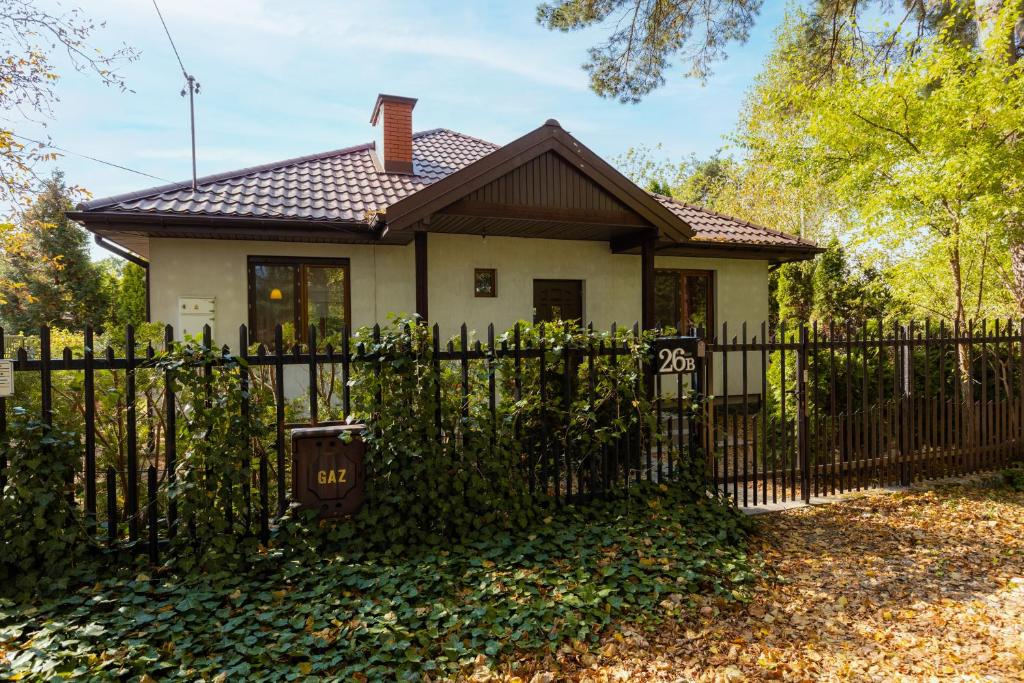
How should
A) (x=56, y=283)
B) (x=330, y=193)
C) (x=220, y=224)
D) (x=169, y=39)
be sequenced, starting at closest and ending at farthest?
(x=220, y=224) < (x=169, y=39) < (x=330, y=193) < (x=56, y=283)

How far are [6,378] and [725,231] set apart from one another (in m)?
10.9

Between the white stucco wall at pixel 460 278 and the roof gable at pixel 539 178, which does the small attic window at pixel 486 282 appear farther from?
the roof gable at pixel 539 178

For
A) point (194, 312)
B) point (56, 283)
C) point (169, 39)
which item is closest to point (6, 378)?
point (194, 312)

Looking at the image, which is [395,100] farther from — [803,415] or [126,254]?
[803,415]

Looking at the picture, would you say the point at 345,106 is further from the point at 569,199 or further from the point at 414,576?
the point at 414,576

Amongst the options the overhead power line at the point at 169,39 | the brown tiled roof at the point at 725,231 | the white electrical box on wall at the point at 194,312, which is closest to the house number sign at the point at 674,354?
the brown tiled roof at the point at 725,231

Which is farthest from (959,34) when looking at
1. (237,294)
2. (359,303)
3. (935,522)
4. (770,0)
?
(237,294)

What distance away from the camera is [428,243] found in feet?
31.2

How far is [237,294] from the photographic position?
8555mm

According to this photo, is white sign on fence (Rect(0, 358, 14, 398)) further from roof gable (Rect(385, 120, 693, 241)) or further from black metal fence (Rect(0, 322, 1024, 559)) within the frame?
roof gable (Rect(385, 120, 693, 241))

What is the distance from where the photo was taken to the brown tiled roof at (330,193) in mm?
7977

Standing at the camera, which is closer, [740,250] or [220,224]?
[220,224]

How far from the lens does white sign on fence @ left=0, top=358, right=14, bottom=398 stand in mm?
3617

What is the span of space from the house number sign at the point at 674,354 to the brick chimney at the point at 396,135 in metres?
7.27
